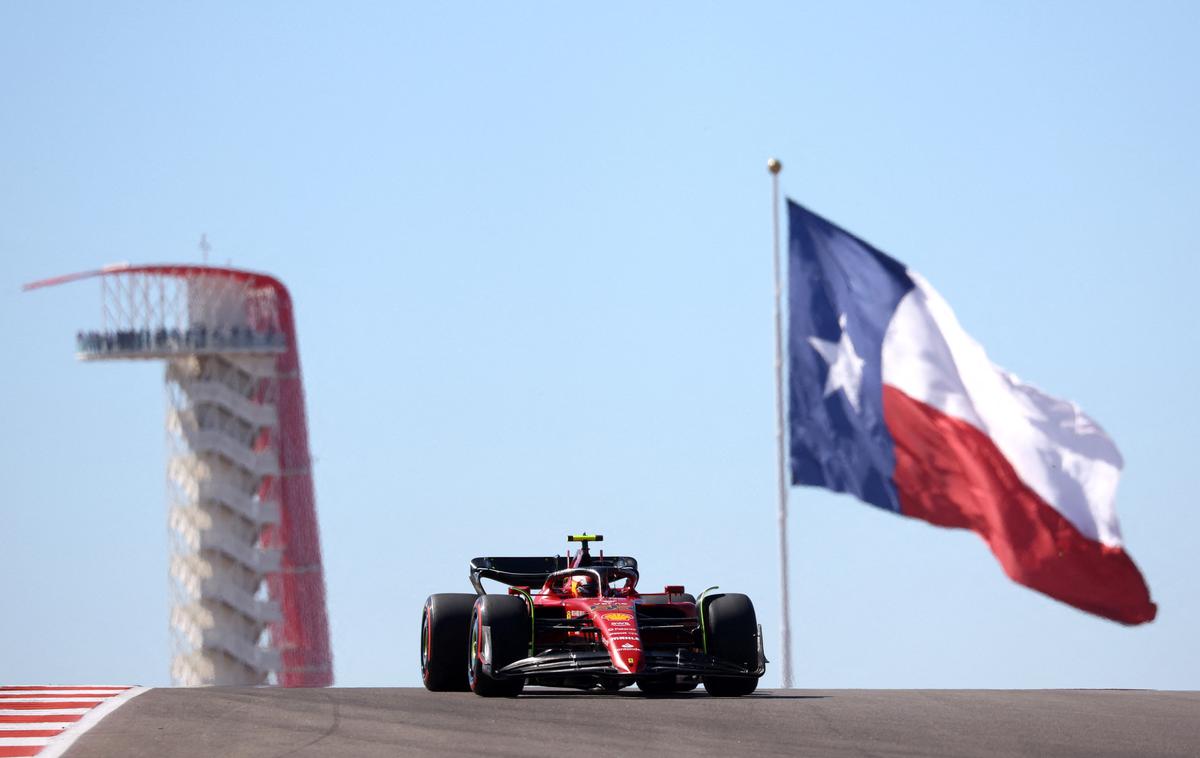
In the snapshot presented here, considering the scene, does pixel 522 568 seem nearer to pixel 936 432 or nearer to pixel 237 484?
pixel 936 432

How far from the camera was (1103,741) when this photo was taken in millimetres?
16969

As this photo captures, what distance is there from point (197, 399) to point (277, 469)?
184 inches

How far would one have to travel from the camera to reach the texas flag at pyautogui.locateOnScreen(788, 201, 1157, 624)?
26688mm

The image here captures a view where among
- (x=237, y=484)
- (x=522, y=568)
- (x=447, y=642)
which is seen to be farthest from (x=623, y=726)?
(x=237, y=484)

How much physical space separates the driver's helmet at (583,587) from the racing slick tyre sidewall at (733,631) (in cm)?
133

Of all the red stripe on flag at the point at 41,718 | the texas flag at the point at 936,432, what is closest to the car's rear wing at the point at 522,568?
the texas flag at the point at 936,432

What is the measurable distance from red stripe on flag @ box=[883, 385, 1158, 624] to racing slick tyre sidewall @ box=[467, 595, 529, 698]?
843cm

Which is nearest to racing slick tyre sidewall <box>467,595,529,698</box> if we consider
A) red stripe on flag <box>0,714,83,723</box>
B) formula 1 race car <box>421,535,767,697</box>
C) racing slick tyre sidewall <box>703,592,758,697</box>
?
formula 1 race car <box>421,535,767,697</box>

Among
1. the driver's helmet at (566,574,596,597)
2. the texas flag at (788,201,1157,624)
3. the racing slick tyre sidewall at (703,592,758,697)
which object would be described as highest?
the texas flag at (788,201,1157,624)

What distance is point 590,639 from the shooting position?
21.2 metres

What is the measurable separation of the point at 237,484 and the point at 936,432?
216 ft

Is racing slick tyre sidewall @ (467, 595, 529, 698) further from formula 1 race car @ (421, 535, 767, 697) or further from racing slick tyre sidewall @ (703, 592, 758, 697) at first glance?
racing slick tyre sidewall @ (703, 592, 758, 697)

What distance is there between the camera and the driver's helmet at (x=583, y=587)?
73.2ft

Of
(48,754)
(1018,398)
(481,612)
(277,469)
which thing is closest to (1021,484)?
(1018,398)
